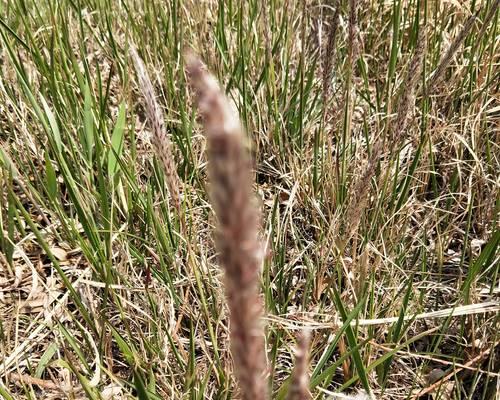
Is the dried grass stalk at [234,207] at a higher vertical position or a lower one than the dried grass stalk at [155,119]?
higher

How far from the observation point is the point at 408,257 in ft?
5.17

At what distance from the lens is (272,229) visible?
1442 mm

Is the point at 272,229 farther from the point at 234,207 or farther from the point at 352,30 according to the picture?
the point at 234,207

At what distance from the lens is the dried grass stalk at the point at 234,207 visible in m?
0.25

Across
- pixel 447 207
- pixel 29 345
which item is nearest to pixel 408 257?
pixel 447 207

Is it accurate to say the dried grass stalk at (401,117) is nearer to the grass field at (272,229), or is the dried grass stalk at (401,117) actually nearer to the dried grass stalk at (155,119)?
the grass field at (272,229)

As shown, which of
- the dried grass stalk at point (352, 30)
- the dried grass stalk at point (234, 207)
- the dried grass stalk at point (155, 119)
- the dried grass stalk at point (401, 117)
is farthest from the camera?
the dried grass stalk at point (352, 30)

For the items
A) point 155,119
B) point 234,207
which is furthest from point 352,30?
point 234,207

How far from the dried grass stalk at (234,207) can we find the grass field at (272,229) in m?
0.60

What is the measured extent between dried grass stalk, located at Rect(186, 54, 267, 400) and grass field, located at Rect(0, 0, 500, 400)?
23.5 inches

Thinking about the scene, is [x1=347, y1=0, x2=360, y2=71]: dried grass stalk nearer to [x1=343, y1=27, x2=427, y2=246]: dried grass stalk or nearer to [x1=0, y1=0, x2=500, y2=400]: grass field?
[x1=0, y1=0, x2=500, y2=400]: grass field

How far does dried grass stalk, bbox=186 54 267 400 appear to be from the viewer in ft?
0.81

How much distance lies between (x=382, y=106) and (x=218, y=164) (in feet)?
5.77

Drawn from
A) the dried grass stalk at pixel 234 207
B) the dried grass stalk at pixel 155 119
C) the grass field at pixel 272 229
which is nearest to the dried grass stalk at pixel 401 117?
the grass field at pixel 272 229
